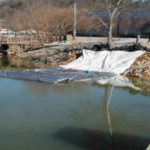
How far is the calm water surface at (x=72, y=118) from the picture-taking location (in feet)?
18.1

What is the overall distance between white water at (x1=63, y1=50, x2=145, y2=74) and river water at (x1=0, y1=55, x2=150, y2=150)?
8.43 ft

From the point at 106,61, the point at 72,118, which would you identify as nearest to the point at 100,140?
the point at 72,118

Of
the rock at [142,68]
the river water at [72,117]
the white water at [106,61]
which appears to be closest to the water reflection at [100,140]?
the river water at [72,117]

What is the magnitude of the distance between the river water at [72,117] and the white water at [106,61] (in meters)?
2.57

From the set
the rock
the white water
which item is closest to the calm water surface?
the rock

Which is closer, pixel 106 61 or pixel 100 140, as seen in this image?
pixel 100 140

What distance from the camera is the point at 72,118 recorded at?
273 inches

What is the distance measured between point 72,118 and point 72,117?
8cm

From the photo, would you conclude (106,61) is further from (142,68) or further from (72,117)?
(72,117)

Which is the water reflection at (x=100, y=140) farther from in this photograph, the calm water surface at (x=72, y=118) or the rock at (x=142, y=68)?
the rock at (x=142, y=68)

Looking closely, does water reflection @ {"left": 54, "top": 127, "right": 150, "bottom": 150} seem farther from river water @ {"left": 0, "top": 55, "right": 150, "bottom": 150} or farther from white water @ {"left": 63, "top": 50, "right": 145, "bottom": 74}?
white water @ {"left": 63, "top": 50, "right": 145, "bottom": 74}

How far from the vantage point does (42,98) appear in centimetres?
887

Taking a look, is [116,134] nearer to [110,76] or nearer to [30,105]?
[30,105]

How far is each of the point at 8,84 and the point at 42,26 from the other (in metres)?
17.3
